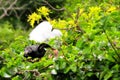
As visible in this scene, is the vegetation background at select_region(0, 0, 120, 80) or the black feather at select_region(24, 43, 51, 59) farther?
the black feather at select_region(24, 43, 51, 59)

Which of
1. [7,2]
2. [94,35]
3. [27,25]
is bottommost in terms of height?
[27,25]

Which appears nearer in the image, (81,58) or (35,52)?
(81,58)

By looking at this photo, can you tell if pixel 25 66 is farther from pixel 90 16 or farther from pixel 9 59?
pixel 90 16

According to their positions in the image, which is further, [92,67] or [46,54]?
[46,54]

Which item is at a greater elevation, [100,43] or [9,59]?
[100,43]

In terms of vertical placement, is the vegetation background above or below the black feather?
above

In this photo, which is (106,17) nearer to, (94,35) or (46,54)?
(94,35)

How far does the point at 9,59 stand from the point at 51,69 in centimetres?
28

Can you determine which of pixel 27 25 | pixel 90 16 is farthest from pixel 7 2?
pixel 90 16

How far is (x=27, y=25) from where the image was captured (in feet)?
34.4

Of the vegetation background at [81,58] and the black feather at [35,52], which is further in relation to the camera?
the black feather at [35,52]

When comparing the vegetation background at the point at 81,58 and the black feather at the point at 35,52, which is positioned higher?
the vegetation background at the point at 81,58

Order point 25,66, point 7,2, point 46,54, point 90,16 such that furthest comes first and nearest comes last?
1. point 7,2
2. point 90,16
3. point 46,54
4. point 25,66

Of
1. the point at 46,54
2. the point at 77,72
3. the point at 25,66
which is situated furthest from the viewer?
the point at 46,54
